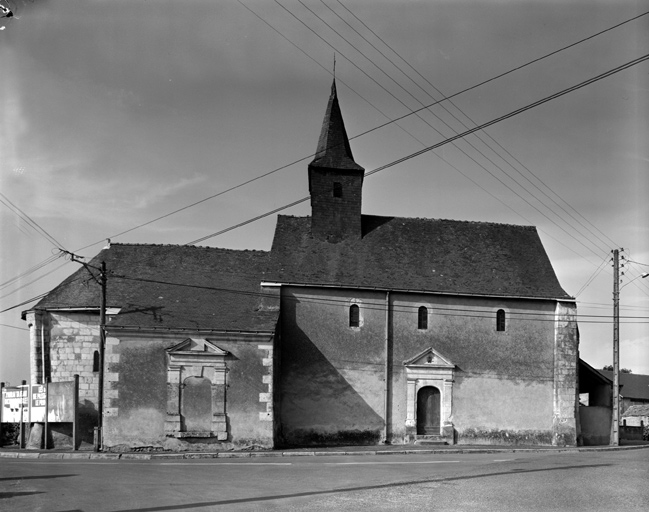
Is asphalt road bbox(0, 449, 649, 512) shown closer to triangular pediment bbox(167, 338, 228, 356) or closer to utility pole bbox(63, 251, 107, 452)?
utility pole bbox(63, 251, 107, 452)

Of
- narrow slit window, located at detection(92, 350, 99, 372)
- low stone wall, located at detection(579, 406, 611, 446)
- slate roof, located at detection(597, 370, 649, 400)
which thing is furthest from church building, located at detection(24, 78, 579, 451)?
slate roof, located at detection(597, 370, 649, 400)

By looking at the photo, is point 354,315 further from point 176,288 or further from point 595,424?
point 595,424

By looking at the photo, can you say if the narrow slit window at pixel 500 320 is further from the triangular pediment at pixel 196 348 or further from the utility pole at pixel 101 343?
the utility pole at pixel 101 343

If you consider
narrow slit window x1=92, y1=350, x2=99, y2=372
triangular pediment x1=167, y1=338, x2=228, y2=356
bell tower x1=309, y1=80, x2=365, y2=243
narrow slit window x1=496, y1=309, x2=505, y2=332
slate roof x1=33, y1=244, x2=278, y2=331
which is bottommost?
narrow slit window x1=92, y1=350, x2=99, y2=372

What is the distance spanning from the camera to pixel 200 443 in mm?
25250

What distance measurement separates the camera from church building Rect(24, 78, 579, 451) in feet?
88.4

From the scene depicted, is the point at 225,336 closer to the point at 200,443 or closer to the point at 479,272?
the point at 200,443

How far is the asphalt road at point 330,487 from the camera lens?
36.4ft

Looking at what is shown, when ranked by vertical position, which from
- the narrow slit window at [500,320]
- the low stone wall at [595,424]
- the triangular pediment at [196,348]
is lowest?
the low stone wall at [595,424]

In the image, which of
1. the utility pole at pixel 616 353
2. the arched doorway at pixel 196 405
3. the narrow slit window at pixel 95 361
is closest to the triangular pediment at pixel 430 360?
the utility pole at pixel 616 353

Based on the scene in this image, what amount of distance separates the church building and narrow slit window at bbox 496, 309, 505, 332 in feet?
0.16

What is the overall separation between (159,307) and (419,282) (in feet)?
34.9

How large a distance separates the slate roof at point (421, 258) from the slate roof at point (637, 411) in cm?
4379

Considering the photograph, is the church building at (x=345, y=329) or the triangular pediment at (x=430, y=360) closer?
the church building at (x=345, y=329)
